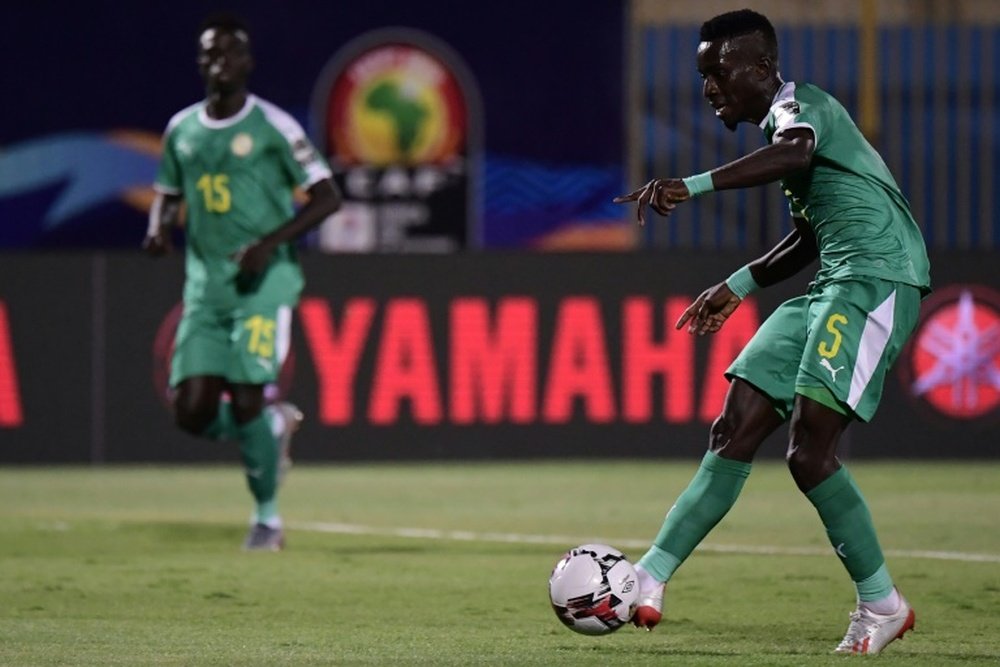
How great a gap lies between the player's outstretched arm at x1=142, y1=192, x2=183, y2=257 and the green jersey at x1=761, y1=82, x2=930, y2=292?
4.17 meters

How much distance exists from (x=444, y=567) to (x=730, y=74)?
10.6 ft

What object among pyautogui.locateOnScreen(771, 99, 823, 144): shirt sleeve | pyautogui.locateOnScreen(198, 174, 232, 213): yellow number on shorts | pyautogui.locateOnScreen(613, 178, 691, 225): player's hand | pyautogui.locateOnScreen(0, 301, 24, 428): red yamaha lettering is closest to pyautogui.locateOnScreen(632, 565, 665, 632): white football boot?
pyautogui.locateOnScreen(613, 178, 691, 225): player's hand

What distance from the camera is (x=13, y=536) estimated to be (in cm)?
1028

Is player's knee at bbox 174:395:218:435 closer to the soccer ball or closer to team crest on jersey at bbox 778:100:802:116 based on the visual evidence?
the soccer ball

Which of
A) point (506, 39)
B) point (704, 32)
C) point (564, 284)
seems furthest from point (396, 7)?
point (704, 32)

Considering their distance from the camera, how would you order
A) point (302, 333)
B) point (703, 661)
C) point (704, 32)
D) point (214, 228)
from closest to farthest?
point (703, 661)
point (704, 32)
point (214, 228)
point (302, 333)

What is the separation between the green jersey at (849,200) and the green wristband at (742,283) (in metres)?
0.37

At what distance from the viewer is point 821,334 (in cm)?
631

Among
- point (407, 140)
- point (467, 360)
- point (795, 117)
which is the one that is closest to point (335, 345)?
point (467, 360)

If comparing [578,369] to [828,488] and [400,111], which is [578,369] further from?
[828,488]

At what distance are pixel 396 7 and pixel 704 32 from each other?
590 inches

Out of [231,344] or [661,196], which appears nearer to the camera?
[661,196]

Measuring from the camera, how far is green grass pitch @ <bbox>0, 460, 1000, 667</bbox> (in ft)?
21.4

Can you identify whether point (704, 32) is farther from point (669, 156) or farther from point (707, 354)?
point (669, 156)
